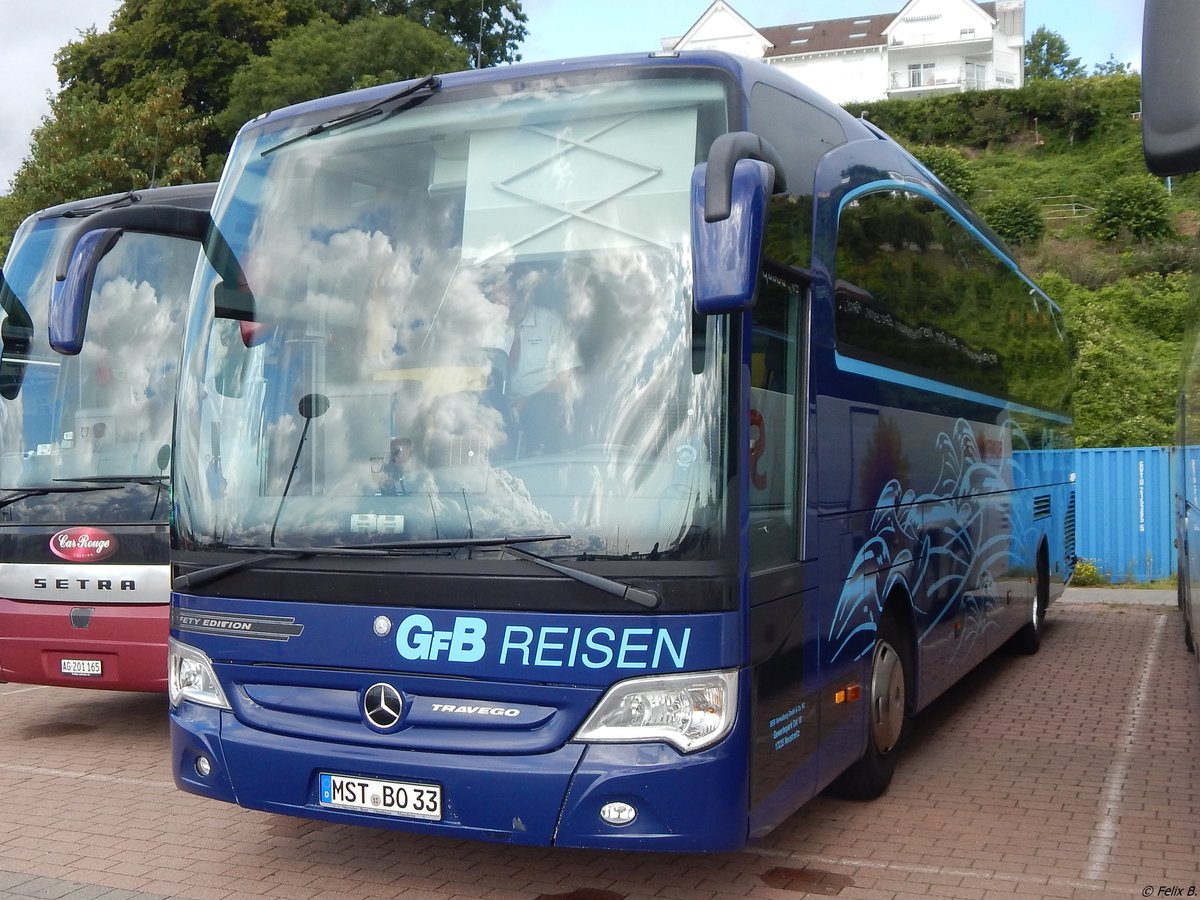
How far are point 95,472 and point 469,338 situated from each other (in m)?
4.16

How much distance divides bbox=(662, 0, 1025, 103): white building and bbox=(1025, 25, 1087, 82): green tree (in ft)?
43.2

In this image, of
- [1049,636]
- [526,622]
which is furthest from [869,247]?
[1049,636]

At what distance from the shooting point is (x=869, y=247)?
636 cm

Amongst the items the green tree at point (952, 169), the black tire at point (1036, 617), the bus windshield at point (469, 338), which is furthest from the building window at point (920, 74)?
the bus windshield at point (469, 338)

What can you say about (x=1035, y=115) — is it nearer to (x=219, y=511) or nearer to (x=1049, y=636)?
(x=1049, y=636)

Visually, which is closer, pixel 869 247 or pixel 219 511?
pixel 219 511

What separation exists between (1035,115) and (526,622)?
56.9m

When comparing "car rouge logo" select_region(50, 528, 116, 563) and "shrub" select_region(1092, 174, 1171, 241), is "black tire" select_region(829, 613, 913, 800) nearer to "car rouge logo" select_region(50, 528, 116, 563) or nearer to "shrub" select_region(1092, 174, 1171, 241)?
"car rouge logo" select_region(50, 528, 116, 563)

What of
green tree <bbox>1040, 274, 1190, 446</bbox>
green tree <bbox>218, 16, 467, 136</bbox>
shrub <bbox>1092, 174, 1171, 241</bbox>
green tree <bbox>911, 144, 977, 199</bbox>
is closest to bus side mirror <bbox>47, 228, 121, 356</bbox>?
green tree <bbox>1040, 274, 1190, 446</bbox>

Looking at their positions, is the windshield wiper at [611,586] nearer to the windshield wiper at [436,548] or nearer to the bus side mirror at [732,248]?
the windshield wiper at [436,548]

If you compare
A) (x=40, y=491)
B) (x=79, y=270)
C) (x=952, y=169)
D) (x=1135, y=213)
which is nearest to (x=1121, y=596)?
(x=40, y=491)

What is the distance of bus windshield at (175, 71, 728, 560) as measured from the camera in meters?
4.58

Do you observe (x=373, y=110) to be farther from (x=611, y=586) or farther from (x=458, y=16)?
(x=458, y=16)

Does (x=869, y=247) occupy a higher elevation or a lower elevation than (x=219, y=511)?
higher
